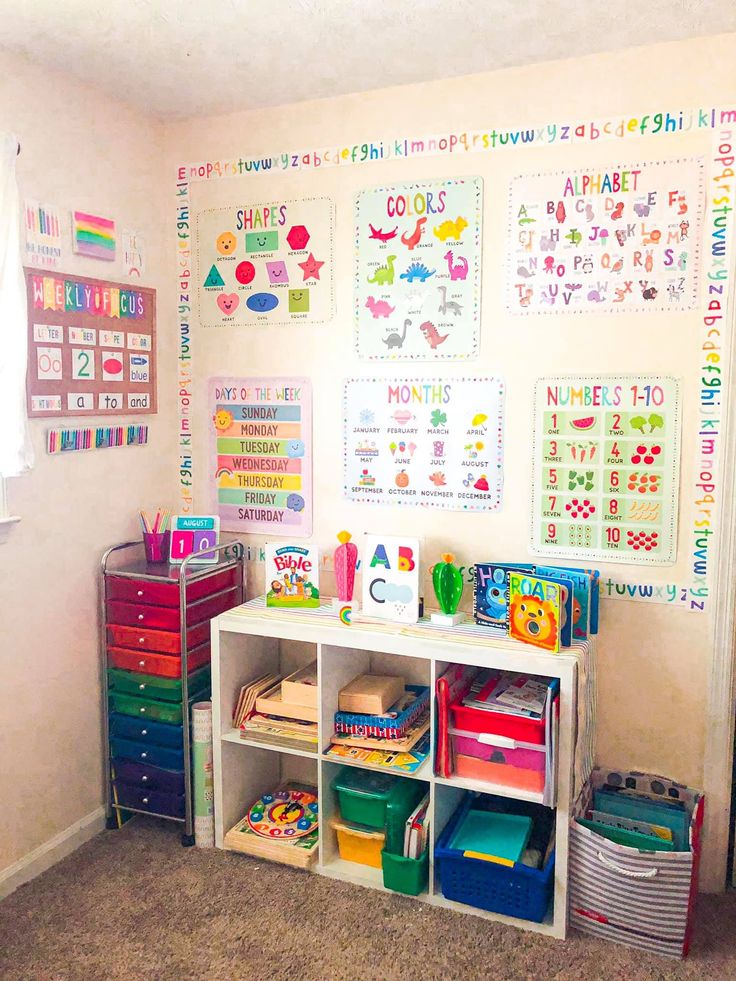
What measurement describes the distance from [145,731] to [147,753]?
0.24 ft

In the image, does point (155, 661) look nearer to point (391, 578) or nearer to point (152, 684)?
point (152, 684)

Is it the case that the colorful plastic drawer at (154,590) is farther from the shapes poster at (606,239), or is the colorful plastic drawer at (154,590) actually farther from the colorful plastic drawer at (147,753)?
the shapes poster at (606,239)

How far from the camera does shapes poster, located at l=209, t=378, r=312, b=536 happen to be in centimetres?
290

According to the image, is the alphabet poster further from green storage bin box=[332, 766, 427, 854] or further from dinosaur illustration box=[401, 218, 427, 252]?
green storage bin box=[332, 766, 427, 854]

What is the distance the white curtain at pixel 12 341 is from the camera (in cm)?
230

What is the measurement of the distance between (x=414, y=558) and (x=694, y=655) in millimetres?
854

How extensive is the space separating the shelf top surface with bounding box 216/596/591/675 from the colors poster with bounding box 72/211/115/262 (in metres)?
1.22

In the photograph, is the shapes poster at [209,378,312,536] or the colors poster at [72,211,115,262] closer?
the colors poster at [72,211,115,262]

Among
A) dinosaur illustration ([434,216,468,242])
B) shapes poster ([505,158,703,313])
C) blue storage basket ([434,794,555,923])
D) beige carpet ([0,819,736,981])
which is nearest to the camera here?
beige carpet ([0,819,736,981])

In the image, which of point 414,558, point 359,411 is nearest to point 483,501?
point 414,558

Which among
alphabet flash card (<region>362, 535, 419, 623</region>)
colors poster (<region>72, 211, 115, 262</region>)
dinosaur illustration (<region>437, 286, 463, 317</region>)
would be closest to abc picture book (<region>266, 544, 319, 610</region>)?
alphabet flash card (<region>362, 535, 419, 623</region>)

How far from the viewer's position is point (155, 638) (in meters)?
2.70

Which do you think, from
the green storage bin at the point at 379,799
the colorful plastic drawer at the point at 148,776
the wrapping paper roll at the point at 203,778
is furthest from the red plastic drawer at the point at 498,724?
the colorful plastic drawer at the point at 148,776

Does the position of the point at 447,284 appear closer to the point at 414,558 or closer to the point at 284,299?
the point at 284,299
